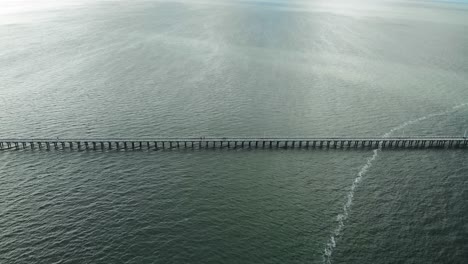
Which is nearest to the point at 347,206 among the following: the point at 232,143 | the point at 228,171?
the point at 228,171

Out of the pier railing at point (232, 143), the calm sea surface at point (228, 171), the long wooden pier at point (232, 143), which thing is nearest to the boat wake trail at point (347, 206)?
the calm sea surface at point (228, 171)

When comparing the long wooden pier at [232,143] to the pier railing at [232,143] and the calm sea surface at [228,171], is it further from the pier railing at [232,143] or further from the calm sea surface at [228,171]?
the calm sea surface at [228,171]

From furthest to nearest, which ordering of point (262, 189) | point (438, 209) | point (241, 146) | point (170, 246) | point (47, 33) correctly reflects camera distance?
point (47, 33)
point (241, 146)
point (262, 189)
point (438, 209)
point (170, 246)

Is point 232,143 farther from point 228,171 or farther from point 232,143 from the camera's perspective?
point 228,171

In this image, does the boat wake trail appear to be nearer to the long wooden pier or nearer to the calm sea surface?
the calm sea surface

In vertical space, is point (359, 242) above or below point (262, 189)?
below

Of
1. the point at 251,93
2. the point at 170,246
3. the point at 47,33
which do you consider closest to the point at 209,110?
the point at 251,93

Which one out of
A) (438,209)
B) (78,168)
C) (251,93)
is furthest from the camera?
(251,93)

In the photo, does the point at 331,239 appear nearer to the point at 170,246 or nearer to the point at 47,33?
the point at 170,246
